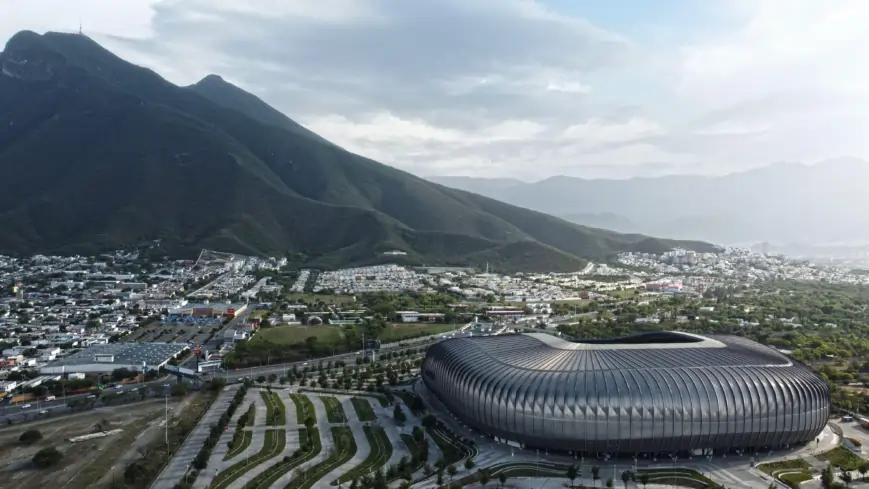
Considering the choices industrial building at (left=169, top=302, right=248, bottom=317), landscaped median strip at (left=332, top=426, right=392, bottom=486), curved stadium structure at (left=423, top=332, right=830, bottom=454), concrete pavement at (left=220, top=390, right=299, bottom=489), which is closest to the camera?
concrete pavement at (left=220, top=390, right=299, bottom=489)

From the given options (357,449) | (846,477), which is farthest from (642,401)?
(357,449)

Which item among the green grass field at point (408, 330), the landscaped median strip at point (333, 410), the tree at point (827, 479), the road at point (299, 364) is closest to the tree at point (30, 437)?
the road at point (299, 364)

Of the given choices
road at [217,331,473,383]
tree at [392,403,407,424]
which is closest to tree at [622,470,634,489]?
tree at [392,403,407,424]

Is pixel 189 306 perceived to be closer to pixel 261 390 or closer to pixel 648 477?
pixel 261 390

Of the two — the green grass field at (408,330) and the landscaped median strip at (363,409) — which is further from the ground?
the green grass field at (408,330)

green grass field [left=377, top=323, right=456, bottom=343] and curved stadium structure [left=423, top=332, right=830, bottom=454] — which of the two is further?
green grass field [left=377, top=323, right=456, bottom=343]

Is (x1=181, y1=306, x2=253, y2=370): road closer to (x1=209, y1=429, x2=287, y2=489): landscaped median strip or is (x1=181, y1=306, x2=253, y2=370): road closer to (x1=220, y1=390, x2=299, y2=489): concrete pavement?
(x1=220, y1=390, x2=299, y2=489): concrete pavement

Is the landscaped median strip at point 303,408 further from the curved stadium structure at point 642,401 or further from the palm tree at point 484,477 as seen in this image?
the palm tree at point 484,477

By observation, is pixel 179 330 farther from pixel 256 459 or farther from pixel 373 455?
pixel 373 455
